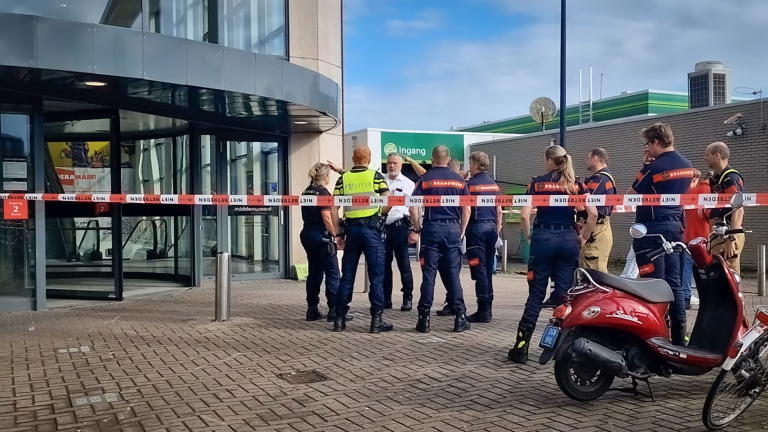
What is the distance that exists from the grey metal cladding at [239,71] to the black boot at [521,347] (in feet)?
15.9

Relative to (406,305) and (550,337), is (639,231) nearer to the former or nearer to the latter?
(550,337)

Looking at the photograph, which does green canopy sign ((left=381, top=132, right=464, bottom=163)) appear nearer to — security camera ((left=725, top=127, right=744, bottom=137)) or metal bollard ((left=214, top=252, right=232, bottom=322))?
security camera ((left=725, top=127, right=744, bottom=137))

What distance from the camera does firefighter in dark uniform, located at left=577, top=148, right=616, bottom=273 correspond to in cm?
754

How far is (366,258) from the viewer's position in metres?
7.54

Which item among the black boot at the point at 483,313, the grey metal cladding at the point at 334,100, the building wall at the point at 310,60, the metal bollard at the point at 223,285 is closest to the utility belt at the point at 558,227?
the black boot at the point at 483,313

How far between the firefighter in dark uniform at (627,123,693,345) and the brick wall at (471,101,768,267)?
9.71 meters

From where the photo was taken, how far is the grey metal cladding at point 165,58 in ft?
26.3

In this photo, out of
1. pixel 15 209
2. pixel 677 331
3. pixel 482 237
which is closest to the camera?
pixel 677 331

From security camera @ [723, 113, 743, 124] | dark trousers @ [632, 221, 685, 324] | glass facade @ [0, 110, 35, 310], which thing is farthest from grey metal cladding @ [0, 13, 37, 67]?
security camera @ [723, 113, 743, 124]

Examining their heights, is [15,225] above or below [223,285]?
above

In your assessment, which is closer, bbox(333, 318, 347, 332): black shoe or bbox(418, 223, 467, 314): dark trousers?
bbox(418, 223, 467, 314): dark trousers

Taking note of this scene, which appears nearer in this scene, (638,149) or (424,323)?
(424,323)

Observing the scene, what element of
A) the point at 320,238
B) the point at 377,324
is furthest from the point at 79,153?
the point at 377,324

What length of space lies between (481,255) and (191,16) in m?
6.08
